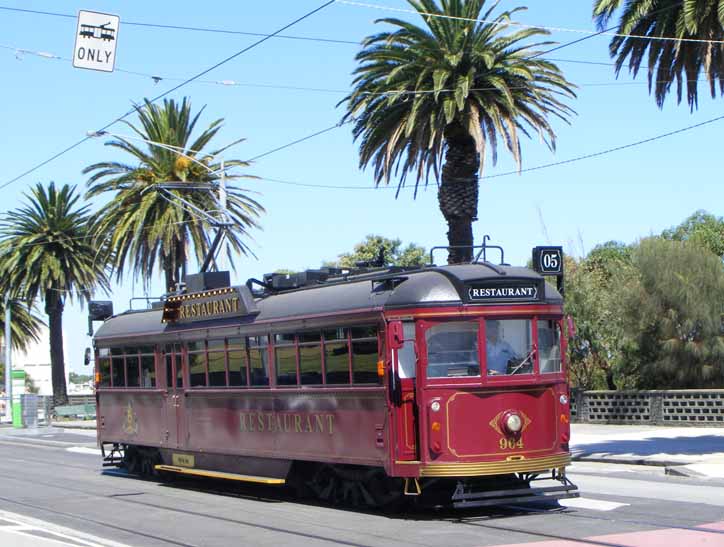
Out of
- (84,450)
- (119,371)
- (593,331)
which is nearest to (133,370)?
(119,371)

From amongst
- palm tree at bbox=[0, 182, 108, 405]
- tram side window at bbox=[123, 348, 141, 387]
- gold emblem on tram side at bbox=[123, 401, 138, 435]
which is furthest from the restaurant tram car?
palm tree at bbox=[0, 182, 108, 405]

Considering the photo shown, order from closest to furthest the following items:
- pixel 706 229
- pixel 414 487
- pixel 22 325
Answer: pixel 414 487 → pixel 22 325 → pixel 706 229

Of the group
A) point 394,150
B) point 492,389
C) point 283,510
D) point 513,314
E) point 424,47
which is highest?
point 424,47

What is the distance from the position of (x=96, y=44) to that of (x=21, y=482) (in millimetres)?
8670

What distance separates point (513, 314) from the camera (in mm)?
13828

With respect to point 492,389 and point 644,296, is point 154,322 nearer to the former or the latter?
point 492,389

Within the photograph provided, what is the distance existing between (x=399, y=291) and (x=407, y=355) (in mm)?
793

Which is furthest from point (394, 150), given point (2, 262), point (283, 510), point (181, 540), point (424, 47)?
point (2, 262)

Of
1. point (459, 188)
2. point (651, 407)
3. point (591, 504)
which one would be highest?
point (459, 188)

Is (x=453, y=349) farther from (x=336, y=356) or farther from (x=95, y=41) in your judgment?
(x=95, y=41)

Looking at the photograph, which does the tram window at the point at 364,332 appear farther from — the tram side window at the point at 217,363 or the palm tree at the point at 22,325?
the palm tree at the point at 22,325

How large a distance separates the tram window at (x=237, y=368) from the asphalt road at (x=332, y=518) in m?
1.80

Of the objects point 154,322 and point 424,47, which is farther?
point 424,47

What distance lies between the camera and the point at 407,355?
13.6m
